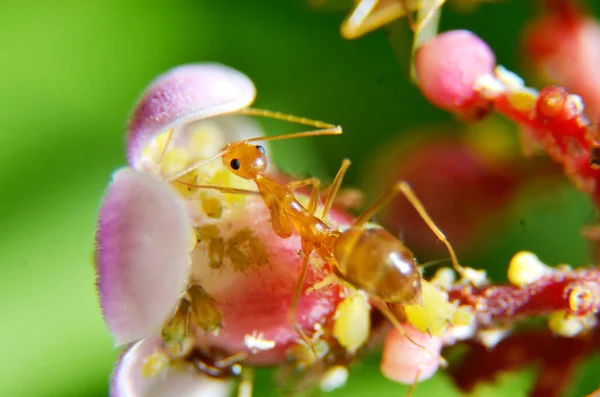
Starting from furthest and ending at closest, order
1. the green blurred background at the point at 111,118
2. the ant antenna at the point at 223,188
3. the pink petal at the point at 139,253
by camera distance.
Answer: the green blurred background at the point at 111,118 → the ant antenna at the point at 223,188 → the pink petal at the point at 139,253

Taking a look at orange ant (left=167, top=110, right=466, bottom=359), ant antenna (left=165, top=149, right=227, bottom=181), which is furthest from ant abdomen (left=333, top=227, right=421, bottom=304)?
ant antenna (left=165, top=149, right=227, bottom=181)

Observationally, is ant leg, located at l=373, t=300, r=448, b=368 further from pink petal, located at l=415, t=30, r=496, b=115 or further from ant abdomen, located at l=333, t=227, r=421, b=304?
pink petal, located at l=415, t=30, r=496, b=115

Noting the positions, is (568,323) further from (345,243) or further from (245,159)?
(245,159)

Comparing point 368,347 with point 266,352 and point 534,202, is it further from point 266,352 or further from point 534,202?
point 534,202

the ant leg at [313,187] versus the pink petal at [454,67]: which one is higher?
Answer: the pink petal at [454,67]

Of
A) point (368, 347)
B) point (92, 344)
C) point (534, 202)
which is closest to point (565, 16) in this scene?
point (534, 202)

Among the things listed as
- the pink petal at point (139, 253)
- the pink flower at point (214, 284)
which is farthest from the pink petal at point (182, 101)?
the pink petal at point (139, 253)

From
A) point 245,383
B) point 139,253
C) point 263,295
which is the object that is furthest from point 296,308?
point 139,253

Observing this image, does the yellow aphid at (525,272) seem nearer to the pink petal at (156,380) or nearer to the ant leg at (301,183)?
the ant leg at (301,183)
